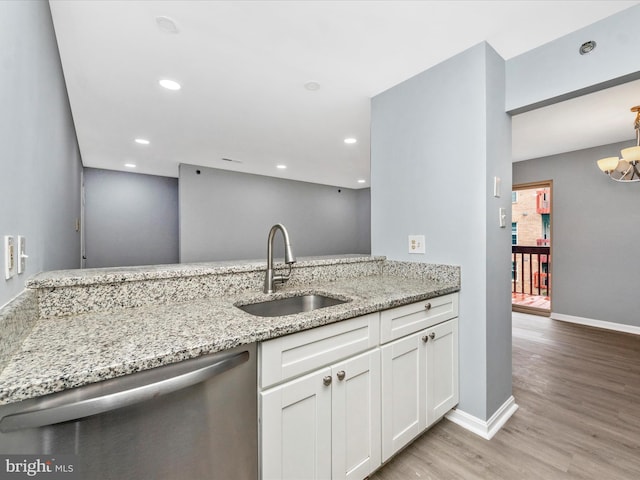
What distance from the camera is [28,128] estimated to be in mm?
1141

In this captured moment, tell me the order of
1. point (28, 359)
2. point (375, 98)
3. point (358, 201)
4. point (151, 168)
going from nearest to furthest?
point (28, 359), point (375, 98), point (151, 168), point (358, 201)

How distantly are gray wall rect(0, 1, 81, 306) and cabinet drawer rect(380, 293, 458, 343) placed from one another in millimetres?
1368

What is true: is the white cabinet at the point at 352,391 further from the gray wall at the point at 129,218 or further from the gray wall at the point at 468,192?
the gray wall at the point at 129,218

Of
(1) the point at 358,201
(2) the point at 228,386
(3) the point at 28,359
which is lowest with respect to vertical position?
(2) the point at 228,386

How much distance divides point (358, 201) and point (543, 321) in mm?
4756

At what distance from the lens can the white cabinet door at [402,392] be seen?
1.37m

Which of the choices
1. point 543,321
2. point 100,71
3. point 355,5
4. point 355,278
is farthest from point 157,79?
point 543,321

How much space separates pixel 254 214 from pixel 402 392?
4796 mm

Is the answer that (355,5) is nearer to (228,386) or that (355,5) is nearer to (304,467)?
(228,386)

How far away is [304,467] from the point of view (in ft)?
3.55

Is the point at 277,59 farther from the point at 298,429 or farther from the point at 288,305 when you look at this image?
the point at 298,429

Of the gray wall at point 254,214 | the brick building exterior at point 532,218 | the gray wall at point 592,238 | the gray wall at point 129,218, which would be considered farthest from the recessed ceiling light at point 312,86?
the brick building exterior at point 532,218

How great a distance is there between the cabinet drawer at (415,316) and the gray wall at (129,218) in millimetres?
5616

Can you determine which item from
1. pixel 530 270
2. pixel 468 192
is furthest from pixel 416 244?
pixel 530 270
